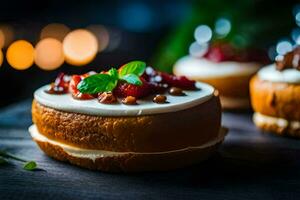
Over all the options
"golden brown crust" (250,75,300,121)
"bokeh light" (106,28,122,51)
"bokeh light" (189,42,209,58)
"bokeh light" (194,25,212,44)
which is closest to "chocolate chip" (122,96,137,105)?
"golden brown crust" (250,75,300,121)

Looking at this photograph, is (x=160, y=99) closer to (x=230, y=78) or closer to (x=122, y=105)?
(x=122, y=105)

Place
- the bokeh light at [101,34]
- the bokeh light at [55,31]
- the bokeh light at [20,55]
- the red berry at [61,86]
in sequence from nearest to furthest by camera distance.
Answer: the red berry at [61,86]
the bokeh light at [20,55]
the bokeh light at [55,31]
the bokeh light at [101,34]

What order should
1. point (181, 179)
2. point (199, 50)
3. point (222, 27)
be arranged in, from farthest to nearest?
point (222, 27) < point (199, 50) < point (181, 179)

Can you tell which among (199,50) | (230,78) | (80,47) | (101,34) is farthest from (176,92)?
(101,34)

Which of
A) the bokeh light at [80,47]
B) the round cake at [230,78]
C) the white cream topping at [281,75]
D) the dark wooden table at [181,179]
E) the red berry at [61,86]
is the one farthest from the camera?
the bokeh light at [80,47]

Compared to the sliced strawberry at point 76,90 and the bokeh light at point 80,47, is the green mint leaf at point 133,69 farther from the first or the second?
the bokeh light at point 80,47

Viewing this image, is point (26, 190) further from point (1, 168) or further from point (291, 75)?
point (291, 75)

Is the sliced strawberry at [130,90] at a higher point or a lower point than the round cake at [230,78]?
higher

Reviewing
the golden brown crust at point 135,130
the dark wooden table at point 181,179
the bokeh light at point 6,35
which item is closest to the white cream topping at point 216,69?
the dark wooden table at point 181,179
